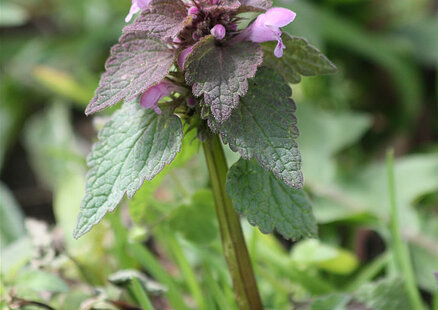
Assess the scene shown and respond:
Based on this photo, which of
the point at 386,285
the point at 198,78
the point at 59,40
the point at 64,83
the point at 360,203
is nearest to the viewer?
the point at 198,78

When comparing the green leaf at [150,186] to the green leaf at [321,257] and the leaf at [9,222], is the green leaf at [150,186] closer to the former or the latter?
the green leaf at [321,257]

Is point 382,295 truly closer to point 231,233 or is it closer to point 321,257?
point 321,257

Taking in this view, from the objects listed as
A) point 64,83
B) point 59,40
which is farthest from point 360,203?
point 59,40

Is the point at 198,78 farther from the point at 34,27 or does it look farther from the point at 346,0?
the point at 34,27

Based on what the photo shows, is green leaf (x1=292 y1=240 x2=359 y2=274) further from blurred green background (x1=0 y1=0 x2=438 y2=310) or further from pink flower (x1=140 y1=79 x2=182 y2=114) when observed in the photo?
pink flower (x1=140 y1=79 x2=182 y2=114)

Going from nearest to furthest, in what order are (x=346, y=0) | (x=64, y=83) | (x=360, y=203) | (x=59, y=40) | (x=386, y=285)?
(x=386, y=285), (x=360, y=203), (x=64, y=83), (x=346, y=0), (x=59, y=40)

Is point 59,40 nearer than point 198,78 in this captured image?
No

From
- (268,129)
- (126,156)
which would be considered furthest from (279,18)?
(126,156)
